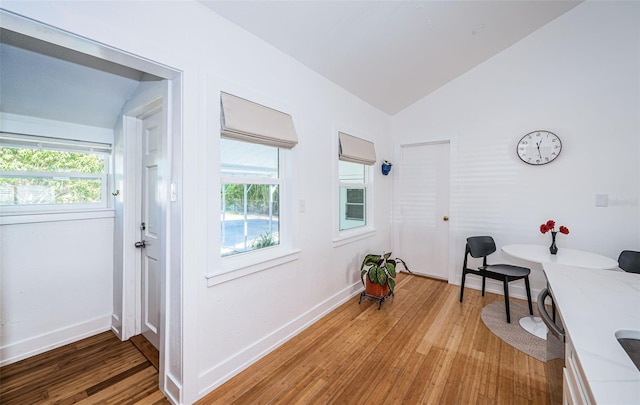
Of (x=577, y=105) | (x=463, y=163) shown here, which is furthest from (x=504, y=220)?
(x=577, y=105)

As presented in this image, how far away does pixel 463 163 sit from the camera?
11.7 ft

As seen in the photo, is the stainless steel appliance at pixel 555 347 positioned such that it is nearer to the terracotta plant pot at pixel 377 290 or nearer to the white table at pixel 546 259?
the white table at pixel 546 259

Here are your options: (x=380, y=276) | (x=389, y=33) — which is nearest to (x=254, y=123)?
(x=389, y=33)

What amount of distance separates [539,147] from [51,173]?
4863 millimetres

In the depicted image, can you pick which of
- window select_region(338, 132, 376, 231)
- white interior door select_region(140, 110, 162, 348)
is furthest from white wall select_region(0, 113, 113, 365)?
window select_region(338, 132, 376, 231)

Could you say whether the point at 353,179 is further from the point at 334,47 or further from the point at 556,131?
the point at 556,131

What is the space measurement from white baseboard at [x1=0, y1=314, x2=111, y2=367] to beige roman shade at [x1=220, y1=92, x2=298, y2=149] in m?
2.16

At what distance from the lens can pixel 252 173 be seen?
2160 mm

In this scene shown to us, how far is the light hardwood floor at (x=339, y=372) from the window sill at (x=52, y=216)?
1.07 metres

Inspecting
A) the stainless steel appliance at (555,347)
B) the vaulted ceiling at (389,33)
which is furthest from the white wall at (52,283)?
the stainless steel appliance at (555,347)

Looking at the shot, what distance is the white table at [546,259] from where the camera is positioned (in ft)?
7.27

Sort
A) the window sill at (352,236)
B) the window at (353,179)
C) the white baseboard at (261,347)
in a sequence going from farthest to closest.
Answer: the window at (353,179)
the window sill at (352,236)
the white baseboard at (261,347)

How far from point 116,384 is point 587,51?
5.19 m

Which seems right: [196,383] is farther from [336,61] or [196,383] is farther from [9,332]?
[336,61]
